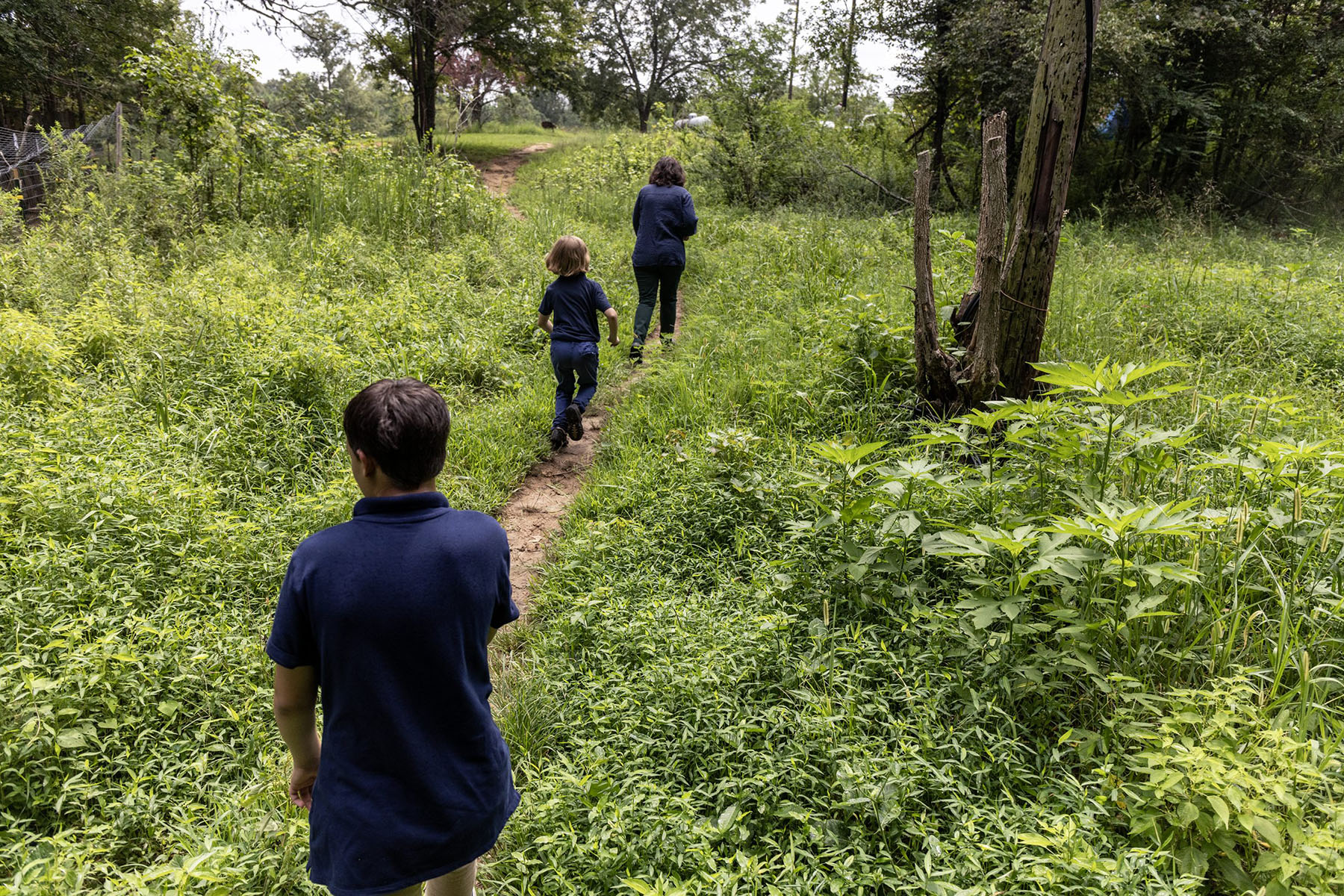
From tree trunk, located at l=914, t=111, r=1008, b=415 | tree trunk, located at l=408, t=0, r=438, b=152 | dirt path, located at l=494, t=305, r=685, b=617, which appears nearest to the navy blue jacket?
dirt path, located at l=494, t=305, r=685, b=617

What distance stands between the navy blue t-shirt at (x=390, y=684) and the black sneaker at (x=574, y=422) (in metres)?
3.83

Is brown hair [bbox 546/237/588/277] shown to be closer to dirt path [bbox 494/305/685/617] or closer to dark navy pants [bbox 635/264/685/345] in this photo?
dirt path [bbox 494/305/685/617]

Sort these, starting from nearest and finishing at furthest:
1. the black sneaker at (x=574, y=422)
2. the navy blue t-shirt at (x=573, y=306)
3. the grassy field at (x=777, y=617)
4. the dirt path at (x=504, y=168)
A: the grassy field at (x=777, y=617) → the navy blue t-shirt at (x=573, y=306) → the black sneaker at (x=574, y=422) → the dirt path at (x=504, y=168)

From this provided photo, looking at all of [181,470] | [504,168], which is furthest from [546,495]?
[504,168]

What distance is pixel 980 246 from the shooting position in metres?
4.36

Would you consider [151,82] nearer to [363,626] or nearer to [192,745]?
[192,745]

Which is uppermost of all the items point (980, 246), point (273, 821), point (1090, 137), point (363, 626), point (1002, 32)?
point (1002, 32)

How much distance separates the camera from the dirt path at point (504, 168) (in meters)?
18.5

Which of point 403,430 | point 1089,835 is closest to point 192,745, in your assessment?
point 403,430

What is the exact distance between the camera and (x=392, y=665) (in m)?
1.62

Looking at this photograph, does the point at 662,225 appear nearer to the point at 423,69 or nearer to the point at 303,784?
the point at 303,784

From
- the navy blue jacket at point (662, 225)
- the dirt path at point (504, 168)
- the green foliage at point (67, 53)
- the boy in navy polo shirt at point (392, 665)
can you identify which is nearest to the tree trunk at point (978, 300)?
the navy blue jacket at point (662, 225)

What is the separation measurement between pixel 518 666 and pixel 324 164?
31.4 feet

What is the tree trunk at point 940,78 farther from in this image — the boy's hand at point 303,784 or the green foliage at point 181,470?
the boy's hand at point 303,784
